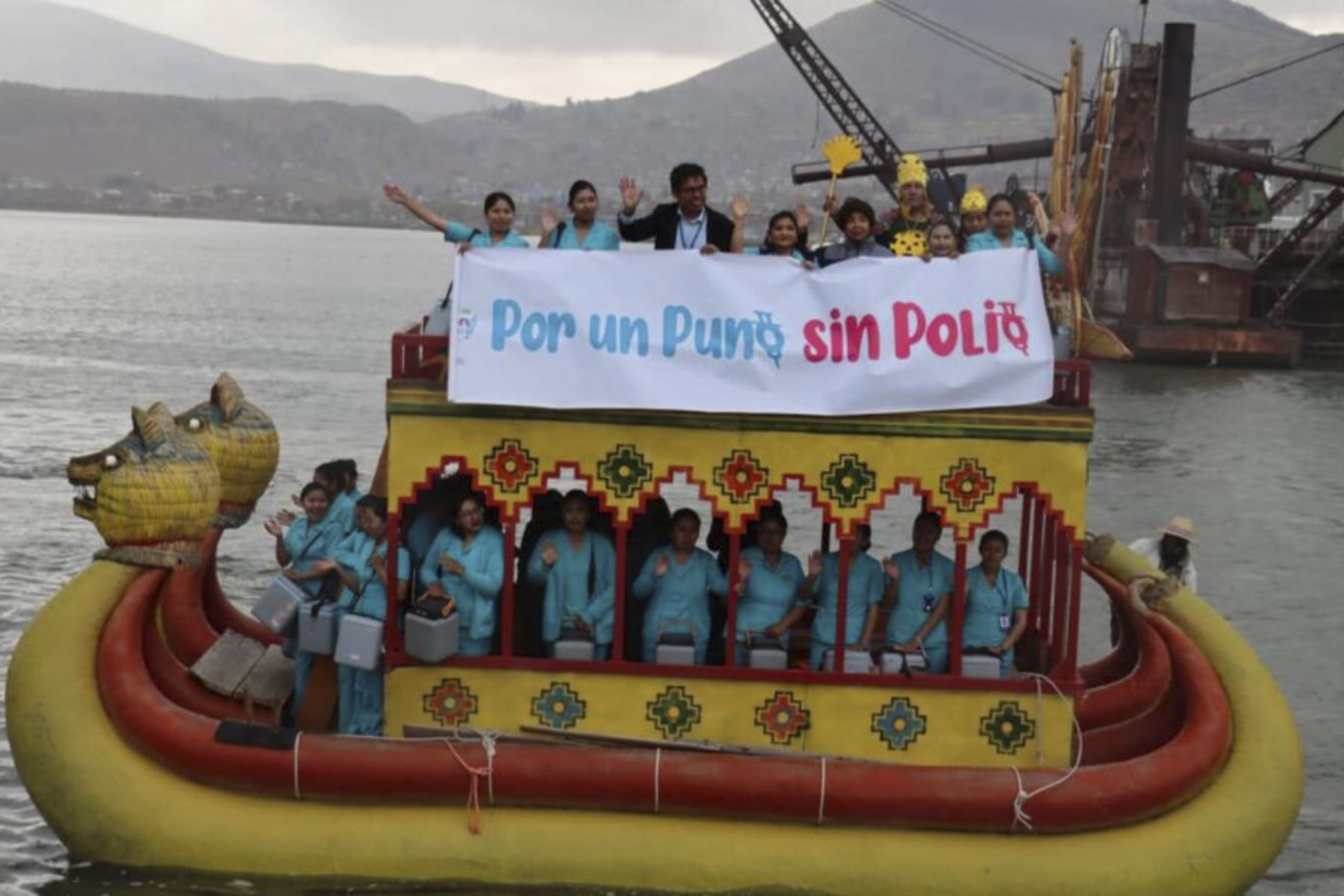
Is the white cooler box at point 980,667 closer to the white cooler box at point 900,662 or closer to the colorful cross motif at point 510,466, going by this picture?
the white cooler box at point 900,662

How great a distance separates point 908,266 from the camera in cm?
1070

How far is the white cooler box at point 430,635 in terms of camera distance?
10.8m

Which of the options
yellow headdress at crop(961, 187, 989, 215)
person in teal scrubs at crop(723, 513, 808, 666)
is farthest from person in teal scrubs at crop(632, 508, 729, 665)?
yellow headdress at crop(961, 187, 989, 215)

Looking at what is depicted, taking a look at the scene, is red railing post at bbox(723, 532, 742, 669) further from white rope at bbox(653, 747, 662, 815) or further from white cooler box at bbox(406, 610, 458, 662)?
white cooler box at bbox(406, 610, 458, 662)

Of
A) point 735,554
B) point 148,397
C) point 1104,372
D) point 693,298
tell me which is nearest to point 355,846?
point 735,554

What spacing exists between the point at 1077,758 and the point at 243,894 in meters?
4.69

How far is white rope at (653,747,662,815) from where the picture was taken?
1067 cm

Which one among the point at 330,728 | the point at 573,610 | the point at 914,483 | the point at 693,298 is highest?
the point at 693,298

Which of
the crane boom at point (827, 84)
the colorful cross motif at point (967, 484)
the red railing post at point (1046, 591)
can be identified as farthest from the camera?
the crane boom at point (827, 84)

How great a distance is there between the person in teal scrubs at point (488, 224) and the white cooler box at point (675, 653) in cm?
237

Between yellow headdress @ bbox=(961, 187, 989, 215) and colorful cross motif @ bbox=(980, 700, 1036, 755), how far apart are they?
9.35 feet

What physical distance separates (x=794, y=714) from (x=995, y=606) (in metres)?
1.42

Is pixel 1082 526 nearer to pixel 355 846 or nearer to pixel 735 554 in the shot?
pixel 735 554

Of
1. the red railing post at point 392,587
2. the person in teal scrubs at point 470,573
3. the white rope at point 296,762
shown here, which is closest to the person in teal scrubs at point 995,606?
the person in teal scrubs at point 470,573
